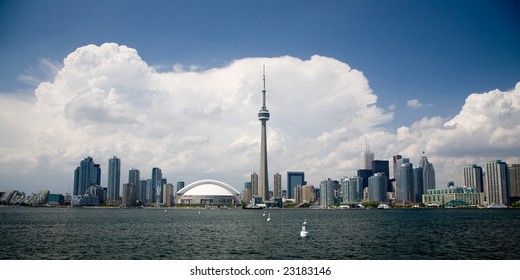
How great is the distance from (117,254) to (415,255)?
22888mm

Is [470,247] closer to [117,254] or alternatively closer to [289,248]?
[289,248]

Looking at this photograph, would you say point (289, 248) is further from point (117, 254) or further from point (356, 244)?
point (117, 254)

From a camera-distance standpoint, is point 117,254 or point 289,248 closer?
point 117,254

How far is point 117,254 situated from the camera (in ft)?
118

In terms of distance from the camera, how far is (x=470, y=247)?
130 feet
